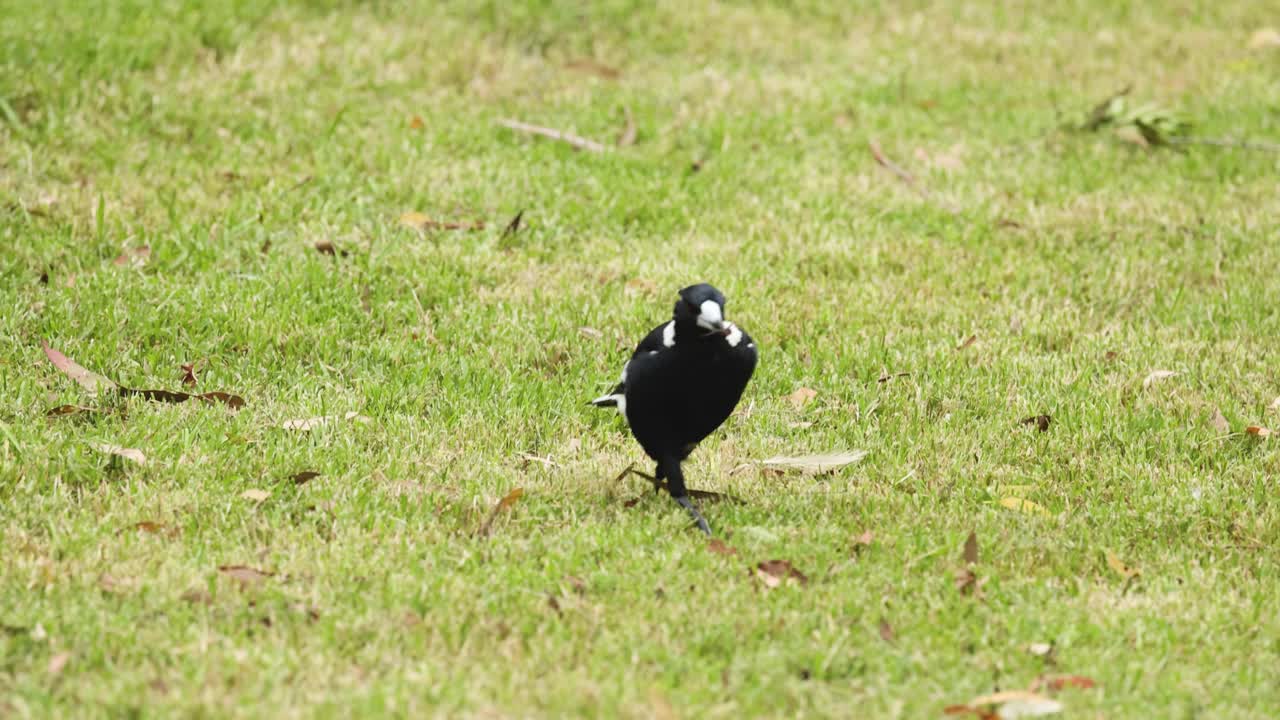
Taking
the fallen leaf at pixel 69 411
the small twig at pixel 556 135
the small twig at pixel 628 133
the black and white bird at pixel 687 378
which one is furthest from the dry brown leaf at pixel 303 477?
the small twig at pixel 628 133

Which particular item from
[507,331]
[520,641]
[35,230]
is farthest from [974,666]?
[35,230]

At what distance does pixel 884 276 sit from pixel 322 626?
3.93 m

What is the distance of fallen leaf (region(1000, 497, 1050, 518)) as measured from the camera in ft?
15.0

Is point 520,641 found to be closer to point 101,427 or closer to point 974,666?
point 974,666

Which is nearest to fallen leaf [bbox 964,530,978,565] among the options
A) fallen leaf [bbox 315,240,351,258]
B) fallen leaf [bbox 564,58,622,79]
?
fallen leaf [bbox 315,240,351,258]

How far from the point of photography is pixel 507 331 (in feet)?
19.6

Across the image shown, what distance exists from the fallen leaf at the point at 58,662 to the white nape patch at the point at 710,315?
1875mm

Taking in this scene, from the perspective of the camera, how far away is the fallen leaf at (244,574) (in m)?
3.86

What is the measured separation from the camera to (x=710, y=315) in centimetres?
392

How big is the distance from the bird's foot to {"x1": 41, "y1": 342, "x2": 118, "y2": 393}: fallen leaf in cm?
225

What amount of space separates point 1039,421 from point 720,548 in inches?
67.4

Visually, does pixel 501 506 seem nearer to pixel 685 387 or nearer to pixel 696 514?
pixel 696 514

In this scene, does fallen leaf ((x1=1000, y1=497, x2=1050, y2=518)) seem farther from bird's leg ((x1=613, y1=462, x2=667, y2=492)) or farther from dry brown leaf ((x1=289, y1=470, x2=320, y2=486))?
dry brown leaf ((x1=289, y1=470, x2=320, y2=486))

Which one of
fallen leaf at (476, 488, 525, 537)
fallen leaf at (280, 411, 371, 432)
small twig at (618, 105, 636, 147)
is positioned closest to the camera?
fallen leaf at (476, 488, 525, 537)
